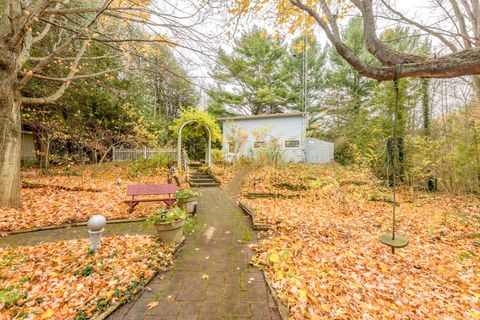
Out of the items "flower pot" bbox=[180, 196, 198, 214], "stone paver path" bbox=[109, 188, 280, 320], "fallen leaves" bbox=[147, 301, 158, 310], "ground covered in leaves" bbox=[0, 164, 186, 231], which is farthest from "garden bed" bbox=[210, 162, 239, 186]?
"fallen leaves" bbox=[147, 301, 158, 310]

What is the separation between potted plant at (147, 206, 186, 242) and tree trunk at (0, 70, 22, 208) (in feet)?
13.3

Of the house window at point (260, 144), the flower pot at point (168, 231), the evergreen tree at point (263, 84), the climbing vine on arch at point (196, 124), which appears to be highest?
the evergreen tree at point (263, 84)

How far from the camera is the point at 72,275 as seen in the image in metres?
2.63

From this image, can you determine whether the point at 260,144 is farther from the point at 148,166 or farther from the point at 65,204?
the point at 65,204

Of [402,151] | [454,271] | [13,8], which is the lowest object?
[454,271]

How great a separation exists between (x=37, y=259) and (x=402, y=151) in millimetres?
11750

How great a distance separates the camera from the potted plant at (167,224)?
3.59 metres

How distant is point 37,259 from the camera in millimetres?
3002

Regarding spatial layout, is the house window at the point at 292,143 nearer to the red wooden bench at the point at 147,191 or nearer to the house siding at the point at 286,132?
the house siding at the point at 286,132

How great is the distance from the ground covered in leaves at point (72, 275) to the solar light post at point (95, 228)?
0.45ft

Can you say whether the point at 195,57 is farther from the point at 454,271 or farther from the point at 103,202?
the point at 454,271

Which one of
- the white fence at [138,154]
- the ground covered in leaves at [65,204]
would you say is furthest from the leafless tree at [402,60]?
the white fence at [138,154]

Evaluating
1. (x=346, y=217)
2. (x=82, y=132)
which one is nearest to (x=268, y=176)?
(x=346, y=217)

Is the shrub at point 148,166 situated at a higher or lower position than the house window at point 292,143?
lower
